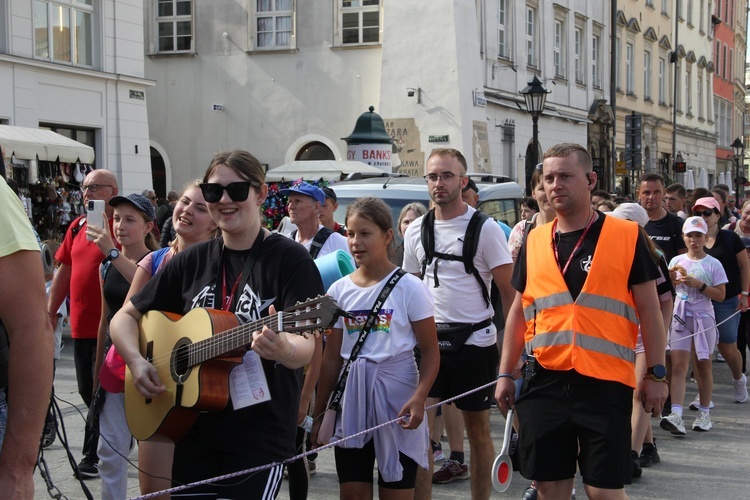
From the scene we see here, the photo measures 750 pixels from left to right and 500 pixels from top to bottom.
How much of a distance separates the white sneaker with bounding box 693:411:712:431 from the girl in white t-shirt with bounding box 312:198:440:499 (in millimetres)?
4525

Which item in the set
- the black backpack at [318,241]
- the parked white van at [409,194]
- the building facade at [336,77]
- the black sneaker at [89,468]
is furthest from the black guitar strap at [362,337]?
the building facade at [336,77]

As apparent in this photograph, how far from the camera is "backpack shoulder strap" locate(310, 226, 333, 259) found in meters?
6.81

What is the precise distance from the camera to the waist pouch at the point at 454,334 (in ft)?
19.4

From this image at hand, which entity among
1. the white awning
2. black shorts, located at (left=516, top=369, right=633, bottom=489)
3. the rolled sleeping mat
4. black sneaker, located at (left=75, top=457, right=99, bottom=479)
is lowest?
black sneaker, located at (left=75, top=457, right=99, bottom=479)

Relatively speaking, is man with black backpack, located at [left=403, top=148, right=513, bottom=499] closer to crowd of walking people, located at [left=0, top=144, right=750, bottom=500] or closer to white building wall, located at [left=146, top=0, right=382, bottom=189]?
crowd of walking people, located at [left=0, top=144, right=750, bottom=500]

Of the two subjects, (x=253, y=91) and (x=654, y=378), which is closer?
(x=654, y=378)

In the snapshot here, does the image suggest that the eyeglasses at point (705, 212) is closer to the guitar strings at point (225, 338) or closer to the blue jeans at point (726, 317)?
the blue jeans at point (726, 317)

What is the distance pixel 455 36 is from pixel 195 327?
71.2 ft

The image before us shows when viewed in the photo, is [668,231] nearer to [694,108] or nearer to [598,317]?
[598,317]

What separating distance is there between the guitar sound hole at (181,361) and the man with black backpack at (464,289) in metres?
2.40

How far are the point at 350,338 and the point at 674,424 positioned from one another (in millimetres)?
4495

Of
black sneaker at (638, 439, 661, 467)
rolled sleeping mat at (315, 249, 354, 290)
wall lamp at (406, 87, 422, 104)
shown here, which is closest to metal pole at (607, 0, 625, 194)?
wall lamp at (406, 87, 422, 104)

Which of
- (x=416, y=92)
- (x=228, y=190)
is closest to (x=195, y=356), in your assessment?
(x=228, y=190)

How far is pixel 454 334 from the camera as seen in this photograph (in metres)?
5.94
